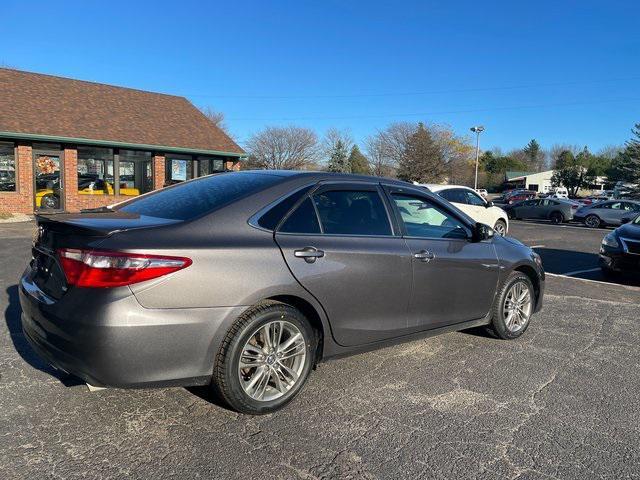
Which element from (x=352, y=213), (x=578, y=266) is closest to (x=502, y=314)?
(x=352, y=213)

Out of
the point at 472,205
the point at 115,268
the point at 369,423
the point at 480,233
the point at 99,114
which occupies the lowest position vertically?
the point at 369,423

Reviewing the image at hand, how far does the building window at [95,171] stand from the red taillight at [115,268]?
17.3m

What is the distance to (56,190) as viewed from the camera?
18047 mm

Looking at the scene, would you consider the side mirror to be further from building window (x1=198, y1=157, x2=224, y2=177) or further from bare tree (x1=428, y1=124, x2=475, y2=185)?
bare tree (x1=428, y1=124, x2=475, y2=185)

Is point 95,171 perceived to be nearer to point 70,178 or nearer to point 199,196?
point 70,178

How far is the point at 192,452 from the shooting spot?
2.88 m

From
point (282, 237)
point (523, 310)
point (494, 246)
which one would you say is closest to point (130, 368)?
point (282, 237)

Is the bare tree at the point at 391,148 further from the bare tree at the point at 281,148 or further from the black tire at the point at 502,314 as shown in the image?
A: the black tire at the point at 502,314

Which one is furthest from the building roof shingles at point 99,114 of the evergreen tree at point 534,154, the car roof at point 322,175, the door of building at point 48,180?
the evergreen tree at point 534,154

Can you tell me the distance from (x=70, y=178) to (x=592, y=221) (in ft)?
74.3

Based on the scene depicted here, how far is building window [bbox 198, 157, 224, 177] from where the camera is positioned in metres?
22.1

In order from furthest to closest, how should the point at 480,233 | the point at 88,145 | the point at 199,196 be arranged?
the point at 88,145 < the point at 480,233 < the point at 199,196

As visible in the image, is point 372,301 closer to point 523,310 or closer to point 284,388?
point 284,388

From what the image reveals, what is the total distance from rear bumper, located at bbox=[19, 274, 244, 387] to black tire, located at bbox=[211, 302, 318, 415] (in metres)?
0.07
